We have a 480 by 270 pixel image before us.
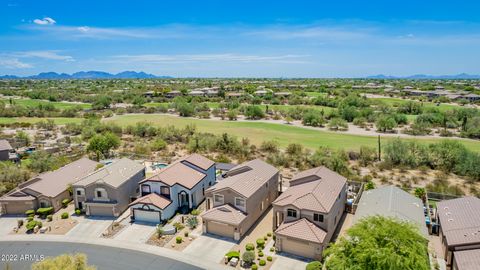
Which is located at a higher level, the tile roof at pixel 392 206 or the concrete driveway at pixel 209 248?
the tile roof at pixel 392 206

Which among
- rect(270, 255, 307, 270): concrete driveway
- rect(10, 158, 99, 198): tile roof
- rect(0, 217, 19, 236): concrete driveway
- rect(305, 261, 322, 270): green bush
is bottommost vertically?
rect(270, 255, 307, 270): concrete driveway

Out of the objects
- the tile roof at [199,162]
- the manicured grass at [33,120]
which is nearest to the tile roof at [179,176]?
the tile roof at [199,162]

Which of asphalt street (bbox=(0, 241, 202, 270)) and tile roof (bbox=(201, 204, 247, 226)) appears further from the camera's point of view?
tile roof (bbox=(201, 204, 247, 226))

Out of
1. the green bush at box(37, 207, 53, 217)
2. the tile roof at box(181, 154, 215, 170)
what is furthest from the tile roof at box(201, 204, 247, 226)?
the green bush at box(37, 207, 53, 217)

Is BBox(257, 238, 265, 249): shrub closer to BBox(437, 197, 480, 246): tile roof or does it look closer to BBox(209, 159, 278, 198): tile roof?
BBox(209, 159, 278, 198): tile roof

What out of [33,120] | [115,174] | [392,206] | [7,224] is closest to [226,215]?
[392,206]

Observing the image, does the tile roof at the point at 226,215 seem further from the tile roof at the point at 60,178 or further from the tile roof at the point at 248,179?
the tile roof at the point at 60,178
